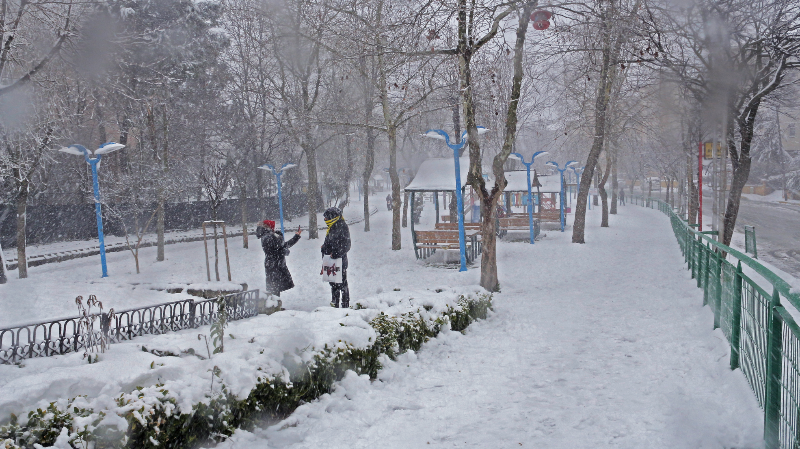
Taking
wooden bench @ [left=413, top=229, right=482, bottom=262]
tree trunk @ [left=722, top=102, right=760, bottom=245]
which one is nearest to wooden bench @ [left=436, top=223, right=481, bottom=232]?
wooden bench @ [left=413, top=229, right=482, bottom=262]

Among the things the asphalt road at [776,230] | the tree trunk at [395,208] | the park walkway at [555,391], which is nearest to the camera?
the park walkway at [555,391]

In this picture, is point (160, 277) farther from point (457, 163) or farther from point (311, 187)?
point (457, 163)

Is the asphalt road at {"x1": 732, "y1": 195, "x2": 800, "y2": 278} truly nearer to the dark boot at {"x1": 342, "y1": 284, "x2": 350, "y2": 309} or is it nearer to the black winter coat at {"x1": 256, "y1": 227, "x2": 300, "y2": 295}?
the dark boot at {"x1": 342, "y1": 284, "x2": 350, "y2": 309}

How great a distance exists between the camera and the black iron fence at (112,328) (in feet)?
16.6

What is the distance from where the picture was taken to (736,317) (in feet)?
15.6

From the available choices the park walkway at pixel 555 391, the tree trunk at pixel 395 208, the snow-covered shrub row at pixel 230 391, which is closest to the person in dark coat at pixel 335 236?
the snow-covered shrub row at pixel 230 391

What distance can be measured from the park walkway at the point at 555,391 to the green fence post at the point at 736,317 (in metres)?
0.15

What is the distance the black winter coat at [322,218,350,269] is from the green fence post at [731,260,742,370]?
5.01 metres

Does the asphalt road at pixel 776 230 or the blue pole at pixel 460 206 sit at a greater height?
the blue pole at pixel 460 206

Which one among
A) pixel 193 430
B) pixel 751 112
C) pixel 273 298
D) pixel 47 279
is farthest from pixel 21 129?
pixel 751 112

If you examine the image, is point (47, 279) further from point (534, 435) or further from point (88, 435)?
point (534, 435)

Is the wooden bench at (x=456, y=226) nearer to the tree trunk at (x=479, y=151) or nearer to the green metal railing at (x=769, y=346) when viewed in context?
the tree trunk at (x=479, y=151)

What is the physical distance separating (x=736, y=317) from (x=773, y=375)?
162 cm

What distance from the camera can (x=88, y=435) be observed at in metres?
3.04
